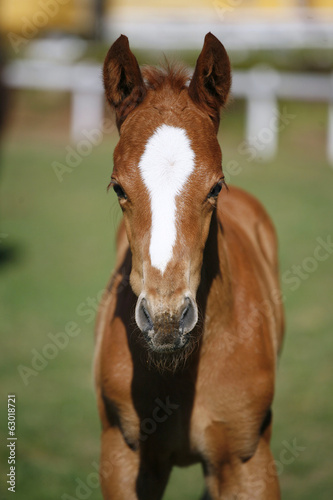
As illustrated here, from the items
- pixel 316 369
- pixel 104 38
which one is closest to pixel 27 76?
pixel 104 38

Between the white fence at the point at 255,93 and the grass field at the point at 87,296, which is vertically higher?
the white fence at the point at 255,93

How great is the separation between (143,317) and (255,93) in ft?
38.0

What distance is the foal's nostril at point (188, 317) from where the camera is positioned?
221cm

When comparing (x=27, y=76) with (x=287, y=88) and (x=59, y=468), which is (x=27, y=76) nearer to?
(x=287, y=88)

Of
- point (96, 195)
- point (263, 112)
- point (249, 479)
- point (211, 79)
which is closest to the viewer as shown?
point (211, 79)

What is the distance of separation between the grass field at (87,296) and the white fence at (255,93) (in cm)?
51

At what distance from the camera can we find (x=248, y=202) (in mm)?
4516

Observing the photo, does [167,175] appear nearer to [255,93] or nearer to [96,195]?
[96,195]
